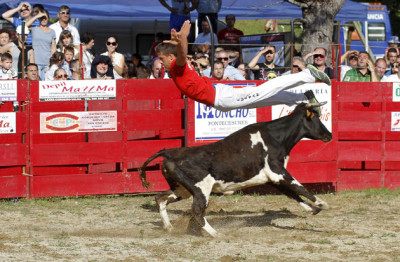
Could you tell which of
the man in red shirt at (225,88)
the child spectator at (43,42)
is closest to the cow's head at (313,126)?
the man in red shirt at (225,88)

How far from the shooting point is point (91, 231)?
8.24 metres

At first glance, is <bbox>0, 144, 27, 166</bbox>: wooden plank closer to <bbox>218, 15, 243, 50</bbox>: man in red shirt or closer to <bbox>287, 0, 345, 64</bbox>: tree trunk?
<bbox>218, 15, 243, 50</bbox>: man in red shirt

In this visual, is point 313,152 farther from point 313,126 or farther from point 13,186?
point 13,186

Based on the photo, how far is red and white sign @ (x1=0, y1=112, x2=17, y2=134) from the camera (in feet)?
33.6

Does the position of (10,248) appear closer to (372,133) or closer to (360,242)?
(360,242)

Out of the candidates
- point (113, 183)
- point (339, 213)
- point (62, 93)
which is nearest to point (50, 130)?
point (62, 93)

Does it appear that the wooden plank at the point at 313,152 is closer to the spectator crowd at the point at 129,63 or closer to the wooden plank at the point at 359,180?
the wooden plank at the point at 359,180

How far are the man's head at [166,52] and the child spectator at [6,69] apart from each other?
3977 mm

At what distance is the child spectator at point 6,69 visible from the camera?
11148mm

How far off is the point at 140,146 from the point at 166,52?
9.50ft

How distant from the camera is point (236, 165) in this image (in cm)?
812

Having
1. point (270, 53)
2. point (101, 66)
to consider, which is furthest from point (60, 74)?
point (270, 53)

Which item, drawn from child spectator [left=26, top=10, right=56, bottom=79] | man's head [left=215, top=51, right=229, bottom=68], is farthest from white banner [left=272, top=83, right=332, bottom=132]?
child spectator [left=26, top=10, right=56, bottom=79]

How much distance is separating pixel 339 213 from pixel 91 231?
328cm
